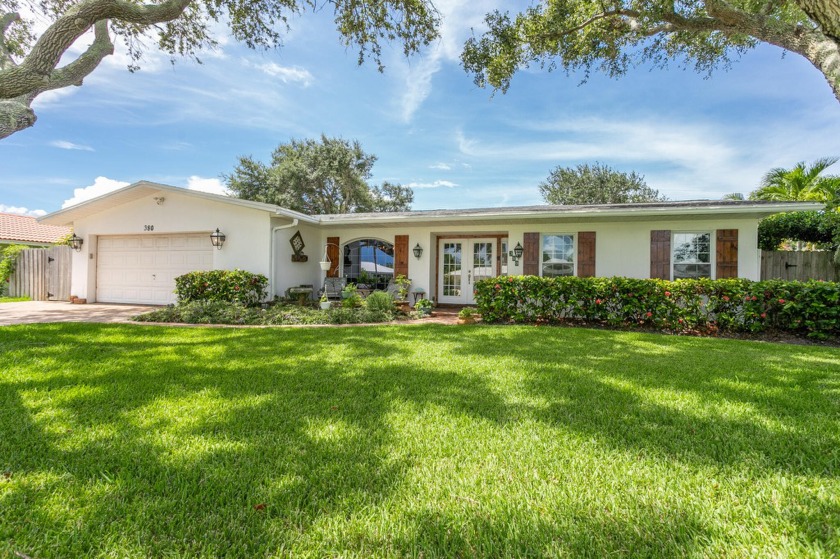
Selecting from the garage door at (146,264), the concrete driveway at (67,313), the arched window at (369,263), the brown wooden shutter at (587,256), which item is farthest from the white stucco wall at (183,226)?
the brown wooden shutter at (587,256)

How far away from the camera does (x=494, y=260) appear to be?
10.9m

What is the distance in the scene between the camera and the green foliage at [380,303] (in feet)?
28.5

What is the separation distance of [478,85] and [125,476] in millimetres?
9614

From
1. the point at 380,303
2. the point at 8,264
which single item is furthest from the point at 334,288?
the point at 8,264

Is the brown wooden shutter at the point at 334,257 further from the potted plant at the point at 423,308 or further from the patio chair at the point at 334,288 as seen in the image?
the potted plant at the point at 423,308

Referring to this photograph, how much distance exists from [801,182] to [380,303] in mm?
14957

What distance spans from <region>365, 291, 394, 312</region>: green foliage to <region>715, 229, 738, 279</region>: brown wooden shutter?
7465 mm

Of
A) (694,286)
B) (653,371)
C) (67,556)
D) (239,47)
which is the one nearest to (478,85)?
(239,47)

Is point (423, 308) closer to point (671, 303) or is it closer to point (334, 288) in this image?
point (334, 288)

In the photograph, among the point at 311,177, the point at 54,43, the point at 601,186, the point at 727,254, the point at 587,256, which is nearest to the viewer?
the point at 54,43

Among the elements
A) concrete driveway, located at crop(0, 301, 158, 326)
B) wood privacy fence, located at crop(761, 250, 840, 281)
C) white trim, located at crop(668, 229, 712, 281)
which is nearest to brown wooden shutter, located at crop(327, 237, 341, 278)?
concrete driveway, located at crop(0, 301, 158, 326)

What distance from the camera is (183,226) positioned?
1043cm

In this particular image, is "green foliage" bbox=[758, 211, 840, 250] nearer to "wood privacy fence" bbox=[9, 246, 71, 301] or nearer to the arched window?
the arched window

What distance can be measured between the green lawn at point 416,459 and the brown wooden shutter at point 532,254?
5.57 m
